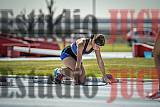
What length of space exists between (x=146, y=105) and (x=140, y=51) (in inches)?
611

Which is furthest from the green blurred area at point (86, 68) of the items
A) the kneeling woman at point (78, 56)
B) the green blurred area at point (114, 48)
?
the green blurred area at point (114, 48)

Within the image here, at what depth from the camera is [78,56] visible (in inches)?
383

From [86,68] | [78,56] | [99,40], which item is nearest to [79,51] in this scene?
[78,56]

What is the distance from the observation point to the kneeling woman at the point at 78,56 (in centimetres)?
970

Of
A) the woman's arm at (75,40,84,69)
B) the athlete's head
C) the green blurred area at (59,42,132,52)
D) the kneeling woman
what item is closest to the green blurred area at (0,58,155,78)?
the kneeling woman

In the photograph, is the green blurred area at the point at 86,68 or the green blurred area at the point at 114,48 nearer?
the green blurred area at the point at 86,68

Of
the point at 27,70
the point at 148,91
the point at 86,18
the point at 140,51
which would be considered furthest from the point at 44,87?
the point at 86,18

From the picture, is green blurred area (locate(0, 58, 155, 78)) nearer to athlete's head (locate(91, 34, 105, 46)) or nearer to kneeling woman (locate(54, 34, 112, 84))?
kneeling woman (locate(54, 34, 112, 84))

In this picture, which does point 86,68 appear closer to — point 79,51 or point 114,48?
point 79,51

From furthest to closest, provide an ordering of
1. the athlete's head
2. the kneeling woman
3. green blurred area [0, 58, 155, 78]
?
green blurred area [0, 58, 155, 78] < the kneeling woman < the athlete's head

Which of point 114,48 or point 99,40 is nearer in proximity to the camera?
point 99,40

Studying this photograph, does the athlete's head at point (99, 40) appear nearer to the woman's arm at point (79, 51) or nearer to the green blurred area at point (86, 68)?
the woman's arm at point (79, 51)

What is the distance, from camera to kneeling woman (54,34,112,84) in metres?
9.70

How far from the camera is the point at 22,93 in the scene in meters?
10.8
